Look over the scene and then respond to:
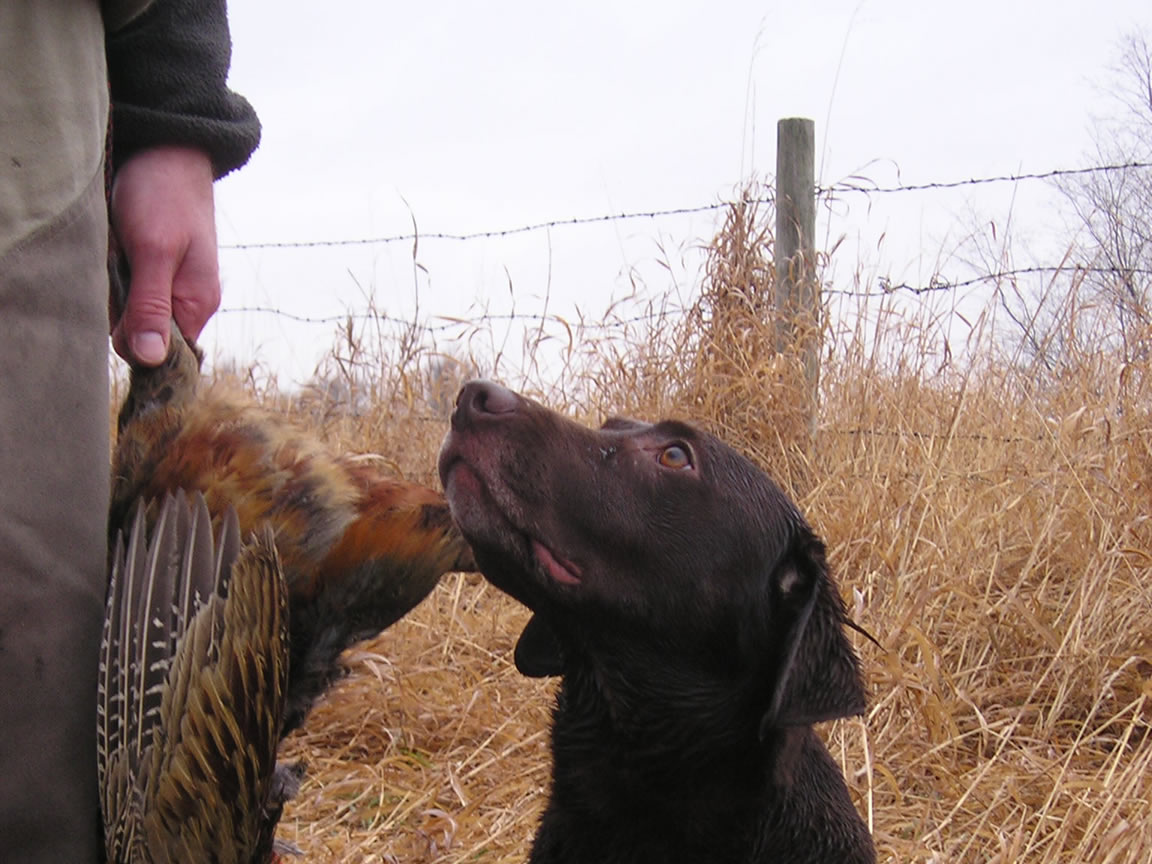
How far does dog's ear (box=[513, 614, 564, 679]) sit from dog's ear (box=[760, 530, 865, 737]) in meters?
0.51

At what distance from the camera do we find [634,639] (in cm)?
214

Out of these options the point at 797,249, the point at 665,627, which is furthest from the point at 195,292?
the point at 797,249

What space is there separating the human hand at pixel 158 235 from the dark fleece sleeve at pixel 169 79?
35 millimetres

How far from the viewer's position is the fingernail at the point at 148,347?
1.78 meters

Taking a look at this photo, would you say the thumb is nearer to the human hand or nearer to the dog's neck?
the human hand

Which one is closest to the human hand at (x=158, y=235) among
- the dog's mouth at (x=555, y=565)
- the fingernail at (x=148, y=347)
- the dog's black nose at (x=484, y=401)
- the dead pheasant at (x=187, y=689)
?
the fingernail at (x=148, y=347)

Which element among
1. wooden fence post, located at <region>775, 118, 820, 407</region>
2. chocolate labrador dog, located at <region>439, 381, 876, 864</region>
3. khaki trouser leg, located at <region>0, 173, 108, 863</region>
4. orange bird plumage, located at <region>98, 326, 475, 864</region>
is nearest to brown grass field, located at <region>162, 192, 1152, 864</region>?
wooden fence post, located at <region>775, 118, 820, 407</region>

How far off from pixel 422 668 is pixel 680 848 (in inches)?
78.0

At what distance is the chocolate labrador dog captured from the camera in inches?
78.7

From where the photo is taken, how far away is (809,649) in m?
2.01

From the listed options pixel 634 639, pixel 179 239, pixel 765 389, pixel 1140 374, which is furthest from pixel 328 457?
pixel 1140 374

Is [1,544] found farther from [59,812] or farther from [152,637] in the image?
[59,812]

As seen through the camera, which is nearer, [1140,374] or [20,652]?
[20,652]

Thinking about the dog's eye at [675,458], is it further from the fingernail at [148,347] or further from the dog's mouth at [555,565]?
the fingernail at [148,347]
